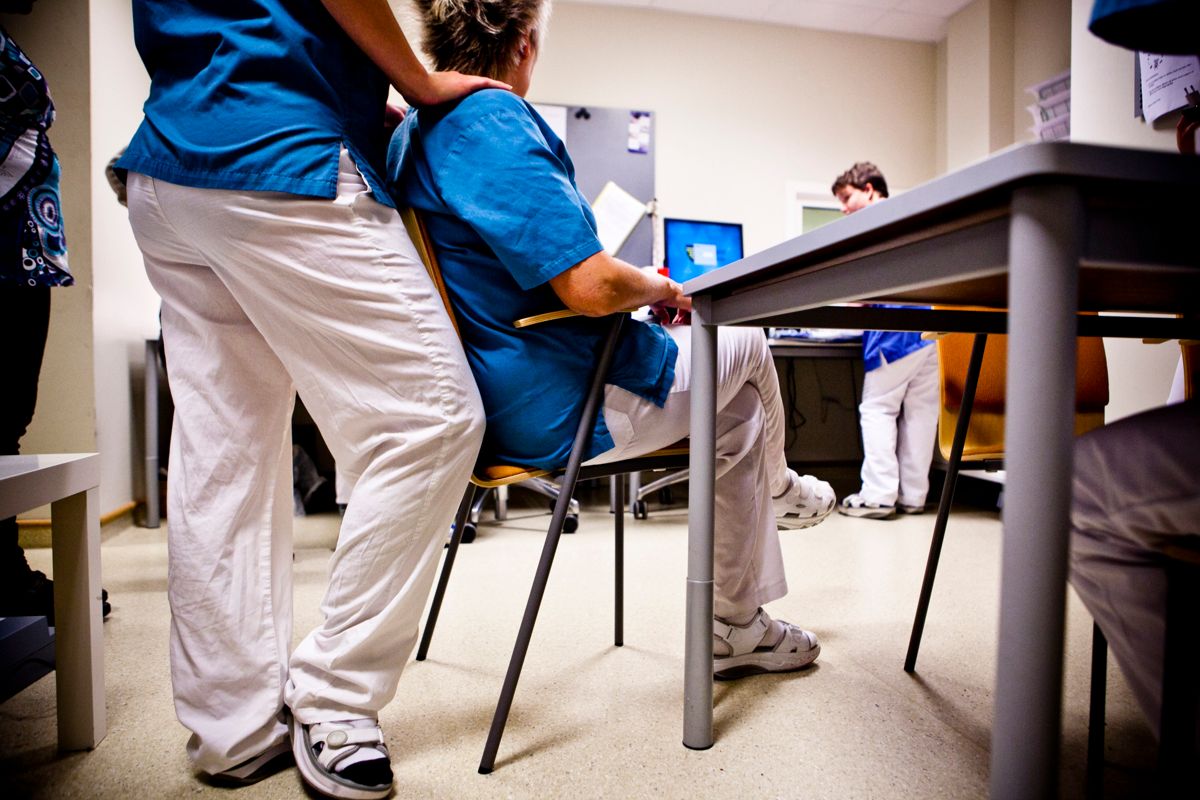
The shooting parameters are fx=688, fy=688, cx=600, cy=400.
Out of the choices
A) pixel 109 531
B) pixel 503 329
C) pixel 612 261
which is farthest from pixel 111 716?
pixel 109 531

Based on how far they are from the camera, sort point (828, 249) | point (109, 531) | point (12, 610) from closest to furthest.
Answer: point (828, 249) < point (12, 610) < point (109, 531)

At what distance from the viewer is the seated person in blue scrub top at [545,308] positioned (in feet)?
2.94

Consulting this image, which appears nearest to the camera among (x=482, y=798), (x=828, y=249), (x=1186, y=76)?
(x=828, y=249)

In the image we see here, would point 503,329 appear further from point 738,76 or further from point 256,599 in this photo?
point 738,76

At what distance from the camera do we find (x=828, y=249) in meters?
0.65

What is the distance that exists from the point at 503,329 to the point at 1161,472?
0.74 metres

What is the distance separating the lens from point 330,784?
812mm

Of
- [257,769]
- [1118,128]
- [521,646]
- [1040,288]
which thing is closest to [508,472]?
[521,646]

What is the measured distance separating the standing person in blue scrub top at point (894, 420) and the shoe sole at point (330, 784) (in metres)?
2.51

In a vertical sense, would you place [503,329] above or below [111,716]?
above

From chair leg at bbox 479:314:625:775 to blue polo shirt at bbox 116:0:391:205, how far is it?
36cm

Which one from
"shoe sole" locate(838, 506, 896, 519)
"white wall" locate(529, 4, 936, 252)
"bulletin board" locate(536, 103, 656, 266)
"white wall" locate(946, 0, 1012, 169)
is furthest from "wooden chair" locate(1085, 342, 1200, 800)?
"white wall" locate(946, 0, 1012, 169)

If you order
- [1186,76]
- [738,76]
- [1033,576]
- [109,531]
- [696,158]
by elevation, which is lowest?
[109,531]

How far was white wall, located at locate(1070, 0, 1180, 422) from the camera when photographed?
1774mm
